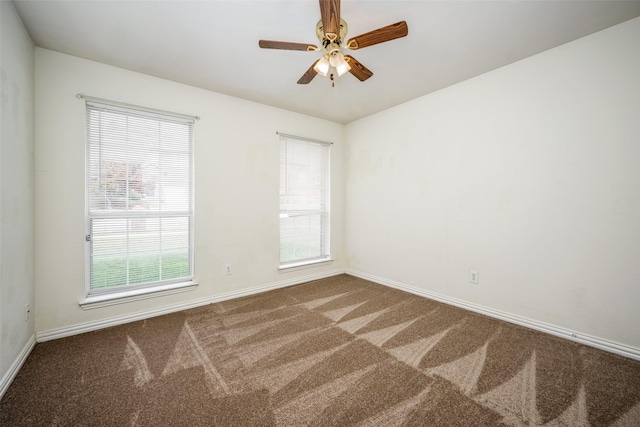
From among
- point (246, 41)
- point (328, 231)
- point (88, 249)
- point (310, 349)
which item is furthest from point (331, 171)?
point (88, 249)

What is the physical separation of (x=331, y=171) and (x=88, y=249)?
10.4 ft

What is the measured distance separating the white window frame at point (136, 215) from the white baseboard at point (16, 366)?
41 centimetres

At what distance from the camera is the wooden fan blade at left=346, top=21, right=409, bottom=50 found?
5.42 feet

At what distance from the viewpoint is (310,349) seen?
2.14 metres

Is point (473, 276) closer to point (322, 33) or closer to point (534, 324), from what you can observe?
point (534, 324)

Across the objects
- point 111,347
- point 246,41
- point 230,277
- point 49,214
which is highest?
point 246,41

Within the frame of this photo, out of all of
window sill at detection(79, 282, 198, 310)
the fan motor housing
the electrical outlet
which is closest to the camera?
the fan motor housing

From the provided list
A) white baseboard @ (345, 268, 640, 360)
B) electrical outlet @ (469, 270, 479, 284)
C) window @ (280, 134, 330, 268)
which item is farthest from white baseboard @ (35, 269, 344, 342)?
electrical outlet @ (469, 270, 479, 284)

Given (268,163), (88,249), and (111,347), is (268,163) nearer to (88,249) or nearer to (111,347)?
(88,249)

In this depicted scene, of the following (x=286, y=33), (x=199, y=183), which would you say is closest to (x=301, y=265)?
(x=199, y=183)

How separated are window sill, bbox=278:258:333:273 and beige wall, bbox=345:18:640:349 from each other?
108 centimetres

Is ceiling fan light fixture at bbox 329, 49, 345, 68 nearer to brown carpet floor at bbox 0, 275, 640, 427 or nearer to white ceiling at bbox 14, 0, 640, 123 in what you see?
white ceiling at bbox 14, 0, 640, 123

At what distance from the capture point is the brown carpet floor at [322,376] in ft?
4.84

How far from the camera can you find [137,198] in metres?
2.73
